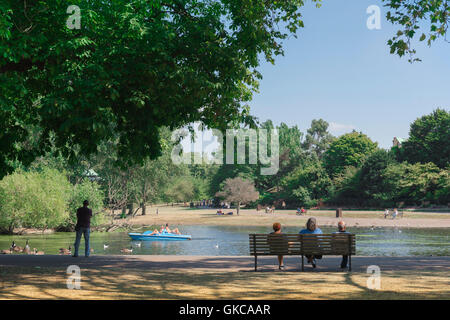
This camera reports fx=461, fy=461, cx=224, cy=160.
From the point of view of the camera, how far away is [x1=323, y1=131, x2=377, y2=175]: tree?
96938 millimetres

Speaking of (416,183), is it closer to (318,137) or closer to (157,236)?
(157,236)

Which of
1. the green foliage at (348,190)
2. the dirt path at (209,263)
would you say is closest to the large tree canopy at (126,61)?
the dirt path at (209,263)

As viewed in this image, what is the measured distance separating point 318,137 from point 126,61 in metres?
151

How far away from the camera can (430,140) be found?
78375mm

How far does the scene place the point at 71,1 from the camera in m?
10.9

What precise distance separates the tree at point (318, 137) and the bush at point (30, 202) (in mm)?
109090

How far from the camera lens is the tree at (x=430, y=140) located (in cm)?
7719

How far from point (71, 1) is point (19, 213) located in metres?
37.6

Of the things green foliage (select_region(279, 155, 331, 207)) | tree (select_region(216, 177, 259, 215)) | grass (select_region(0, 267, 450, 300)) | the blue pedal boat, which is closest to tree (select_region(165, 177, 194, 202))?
tree (select_region(216, 177, 259, 215))

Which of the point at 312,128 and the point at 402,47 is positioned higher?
the point at 312,128

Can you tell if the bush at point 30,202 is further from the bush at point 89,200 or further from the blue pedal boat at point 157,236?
the blue pedal boat at point 157,236

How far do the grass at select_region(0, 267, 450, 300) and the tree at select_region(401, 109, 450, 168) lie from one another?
72.4m

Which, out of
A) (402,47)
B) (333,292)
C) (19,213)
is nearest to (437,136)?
(19,213)
